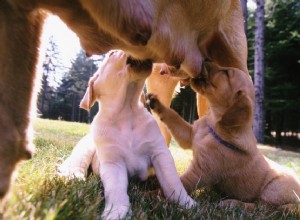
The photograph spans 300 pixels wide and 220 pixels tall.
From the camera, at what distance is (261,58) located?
47.4 ft

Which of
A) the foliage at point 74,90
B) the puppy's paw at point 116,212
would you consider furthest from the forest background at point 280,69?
the foliage at point 74,90

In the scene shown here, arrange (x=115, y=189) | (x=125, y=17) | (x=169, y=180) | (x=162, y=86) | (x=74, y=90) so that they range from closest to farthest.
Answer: (x=125, y=17) → (x=115, y=189) → (x=169, y=180) → (x=162, y=86) → (x=74, y=90)

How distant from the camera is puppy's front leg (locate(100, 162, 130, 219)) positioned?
2044 mm

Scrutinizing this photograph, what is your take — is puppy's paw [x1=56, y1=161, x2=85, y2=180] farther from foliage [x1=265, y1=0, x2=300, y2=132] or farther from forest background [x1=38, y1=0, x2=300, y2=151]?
foliage [x1=265, y1=0, x2=300, y2=132]

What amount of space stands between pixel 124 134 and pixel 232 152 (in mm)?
879

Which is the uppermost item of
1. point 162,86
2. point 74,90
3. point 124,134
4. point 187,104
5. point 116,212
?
point 74,90

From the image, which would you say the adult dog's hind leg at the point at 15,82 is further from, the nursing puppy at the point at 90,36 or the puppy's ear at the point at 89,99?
the puppy's ear at the point at 89,99

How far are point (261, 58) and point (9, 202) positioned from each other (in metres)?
13.9

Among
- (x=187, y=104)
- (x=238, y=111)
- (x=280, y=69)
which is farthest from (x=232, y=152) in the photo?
(x=187, y=104)

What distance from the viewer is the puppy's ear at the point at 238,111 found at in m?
2.93

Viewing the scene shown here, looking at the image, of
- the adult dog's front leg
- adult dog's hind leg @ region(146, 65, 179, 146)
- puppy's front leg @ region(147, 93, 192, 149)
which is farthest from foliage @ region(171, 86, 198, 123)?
the adult dog's front leg

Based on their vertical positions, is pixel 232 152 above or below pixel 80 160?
above

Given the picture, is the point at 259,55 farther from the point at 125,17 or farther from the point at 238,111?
the point at 125,17

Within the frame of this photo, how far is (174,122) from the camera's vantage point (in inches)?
132
